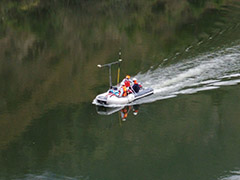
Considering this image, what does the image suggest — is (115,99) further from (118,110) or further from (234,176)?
(234,176)

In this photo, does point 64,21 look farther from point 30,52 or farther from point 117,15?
point 30,52

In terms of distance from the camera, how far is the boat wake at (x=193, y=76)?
24.8 meters

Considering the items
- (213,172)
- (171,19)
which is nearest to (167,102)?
(213,172)

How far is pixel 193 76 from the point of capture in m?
26.3

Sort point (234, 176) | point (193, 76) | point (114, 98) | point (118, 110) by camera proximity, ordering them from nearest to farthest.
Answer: point (234, 176), point (114, 98), point (118, 110), point (193, 76)

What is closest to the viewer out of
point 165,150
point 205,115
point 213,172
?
point 213,172

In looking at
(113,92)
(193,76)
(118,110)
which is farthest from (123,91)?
(193,76)

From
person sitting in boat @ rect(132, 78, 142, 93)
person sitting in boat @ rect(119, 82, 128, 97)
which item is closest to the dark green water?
person sitting in boat @ rect(132, 78, 142, 93)

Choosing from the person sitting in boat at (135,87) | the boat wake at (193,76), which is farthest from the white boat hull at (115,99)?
the boat wake at (193,76)

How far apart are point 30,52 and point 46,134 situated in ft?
49.4

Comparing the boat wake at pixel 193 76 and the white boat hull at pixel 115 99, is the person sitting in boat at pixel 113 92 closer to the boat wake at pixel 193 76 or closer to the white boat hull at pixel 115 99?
the white boat hull at pixel 115 99

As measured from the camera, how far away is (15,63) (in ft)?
105

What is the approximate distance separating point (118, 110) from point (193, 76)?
598cm

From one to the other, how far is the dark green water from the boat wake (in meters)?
0.07
